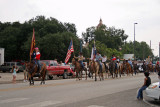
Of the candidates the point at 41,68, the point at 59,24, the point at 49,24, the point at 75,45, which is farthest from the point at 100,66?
the point at 59,24

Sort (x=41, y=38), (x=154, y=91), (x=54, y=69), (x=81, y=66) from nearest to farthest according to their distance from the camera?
1. (x=154, y=91)
2. (x=81, y=66)
3. (x=54, y=69)
4. (x=41, y=38)

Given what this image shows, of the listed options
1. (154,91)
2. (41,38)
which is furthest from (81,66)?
(41,38)

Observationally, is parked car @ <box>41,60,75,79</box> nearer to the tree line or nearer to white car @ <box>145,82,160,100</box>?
white car @ <box>145,82,160,100</box>

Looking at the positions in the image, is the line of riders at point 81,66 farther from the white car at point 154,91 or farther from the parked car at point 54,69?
the white car at point 154,91

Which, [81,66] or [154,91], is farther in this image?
[81,66]

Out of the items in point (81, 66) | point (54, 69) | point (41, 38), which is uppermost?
point (41, 38)

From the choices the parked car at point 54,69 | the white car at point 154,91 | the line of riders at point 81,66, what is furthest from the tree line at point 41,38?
the white car at point 154,91

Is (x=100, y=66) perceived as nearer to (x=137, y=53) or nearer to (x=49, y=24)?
(x=49, y=24)

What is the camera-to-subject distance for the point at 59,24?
7081cm

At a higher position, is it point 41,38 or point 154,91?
point 41,38

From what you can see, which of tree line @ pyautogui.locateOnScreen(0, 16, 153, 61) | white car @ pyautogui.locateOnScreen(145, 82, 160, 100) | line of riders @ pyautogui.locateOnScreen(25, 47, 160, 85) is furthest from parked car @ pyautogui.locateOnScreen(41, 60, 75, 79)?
tree line @ pyautogui.locateOnScreen(0, 16, 153, 61)

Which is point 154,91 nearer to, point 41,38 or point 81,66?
point 81,66

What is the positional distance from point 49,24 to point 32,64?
153 feet

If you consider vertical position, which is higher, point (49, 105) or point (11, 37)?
point (11, 37)
